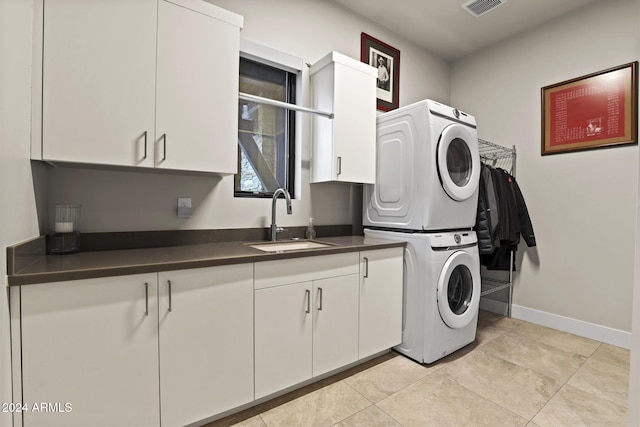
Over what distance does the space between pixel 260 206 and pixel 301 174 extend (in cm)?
44

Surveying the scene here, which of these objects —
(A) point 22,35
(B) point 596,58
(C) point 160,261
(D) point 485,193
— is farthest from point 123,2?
(B) point 596,58

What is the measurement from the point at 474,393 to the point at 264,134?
2.21 metres

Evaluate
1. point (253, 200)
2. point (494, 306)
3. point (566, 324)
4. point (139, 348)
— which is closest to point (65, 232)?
point (139, 348)

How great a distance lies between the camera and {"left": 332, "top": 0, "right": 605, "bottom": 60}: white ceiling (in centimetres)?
255

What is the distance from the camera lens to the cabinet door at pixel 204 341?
1.28 m

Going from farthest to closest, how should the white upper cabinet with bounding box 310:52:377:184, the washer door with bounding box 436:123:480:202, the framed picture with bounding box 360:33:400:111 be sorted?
the framed picture with bounding box 360:33:400:111, the white upper cabinet with bounding box 310:52:377:184, the washer door with bounding box 436:123:480:202

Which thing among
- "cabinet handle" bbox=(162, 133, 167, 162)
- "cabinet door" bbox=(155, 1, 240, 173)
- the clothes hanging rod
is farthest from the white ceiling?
"cabinet handle" bbox=(162, 133, 167, 162)

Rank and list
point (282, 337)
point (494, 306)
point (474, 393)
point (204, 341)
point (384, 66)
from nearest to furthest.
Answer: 1. point (204, 341)
2. point (282, 337)
3. point (474, 393)
4. point (384, 66)
5. point (494, 306)

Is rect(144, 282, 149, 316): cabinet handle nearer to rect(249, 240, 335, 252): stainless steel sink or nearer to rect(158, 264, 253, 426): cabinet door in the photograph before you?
rect(158, 264, 253, 426): cabinet door

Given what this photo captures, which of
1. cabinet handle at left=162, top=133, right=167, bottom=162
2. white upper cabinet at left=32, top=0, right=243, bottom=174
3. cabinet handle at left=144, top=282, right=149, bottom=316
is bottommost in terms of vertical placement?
cabinet handle at left=144, top=282, right=149, bottom=316

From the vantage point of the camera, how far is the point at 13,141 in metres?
1.05

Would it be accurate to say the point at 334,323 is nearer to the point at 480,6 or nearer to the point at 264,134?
the point at 264,134

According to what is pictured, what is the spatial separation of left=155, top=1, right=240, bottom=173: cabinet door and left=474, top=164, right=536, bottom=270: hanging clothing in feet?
6.76

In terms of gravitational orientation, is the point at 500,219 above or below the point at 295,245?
above
